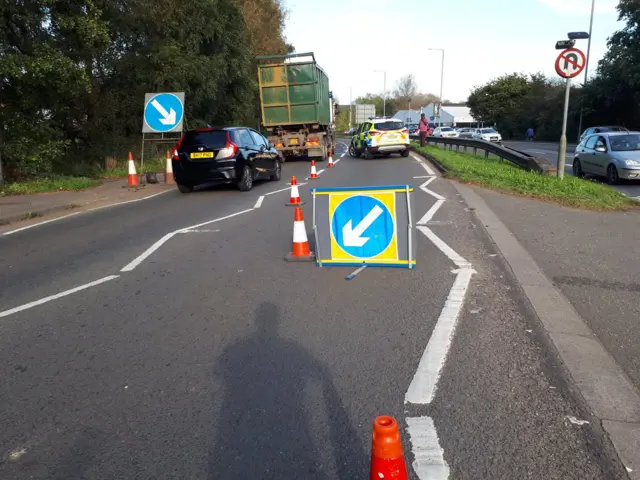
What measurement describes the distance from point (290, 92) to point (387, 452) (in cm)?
2191

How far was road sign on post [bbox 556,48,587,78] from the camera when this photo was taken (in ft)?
40.4

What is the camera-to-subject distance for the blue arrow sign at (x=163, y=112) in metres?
16.1

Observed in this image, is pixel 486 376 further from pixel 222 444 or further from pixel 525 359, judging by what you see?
pixel 222 444

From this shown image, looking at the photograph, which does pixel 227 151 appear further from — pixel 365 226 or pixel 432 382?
pixel 432 382

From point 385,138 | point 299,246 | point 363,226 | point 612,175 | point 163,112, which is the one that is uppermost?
point 163,112

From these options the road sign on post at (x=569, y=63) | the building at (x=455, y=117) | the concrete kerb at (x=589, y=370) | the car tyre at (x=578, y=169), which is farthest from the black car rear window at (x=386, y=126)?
the building at (x=455, y=117)

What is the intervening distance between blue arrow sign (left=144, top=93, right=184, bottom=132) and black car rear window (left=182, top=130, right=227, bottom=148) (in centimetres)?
309

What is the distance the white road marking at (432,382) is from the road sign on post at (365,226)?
72 cm

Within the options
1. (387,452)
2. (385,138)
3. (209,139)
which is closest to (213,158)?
(209,139)

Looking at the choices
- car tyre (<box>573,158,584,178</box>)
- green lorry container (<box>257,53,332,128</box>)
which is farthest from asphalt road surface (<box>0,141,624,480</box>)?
green lorry container (<box>257,53,332,128</box>)

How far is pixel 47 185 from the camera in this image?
14547 mm

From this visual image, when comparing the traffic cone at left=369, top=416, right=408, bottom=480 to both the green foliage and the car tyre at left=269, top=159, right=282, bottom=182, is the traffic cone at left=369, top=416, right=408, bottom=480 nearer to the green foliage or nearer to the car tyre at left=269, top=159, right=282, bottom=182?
the green foliage

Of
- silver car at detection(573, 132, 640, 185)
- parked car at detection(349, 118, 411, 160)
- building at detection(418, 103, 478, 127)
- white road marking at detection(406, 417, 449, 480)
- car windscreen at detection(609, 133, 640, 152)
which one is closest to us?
white road marking at detection(406, 417, 449, 480)

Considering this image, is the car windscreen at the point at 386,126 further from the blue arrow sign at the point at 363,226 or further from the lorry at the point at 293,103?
the blue arrow sign at the point at 363,226
